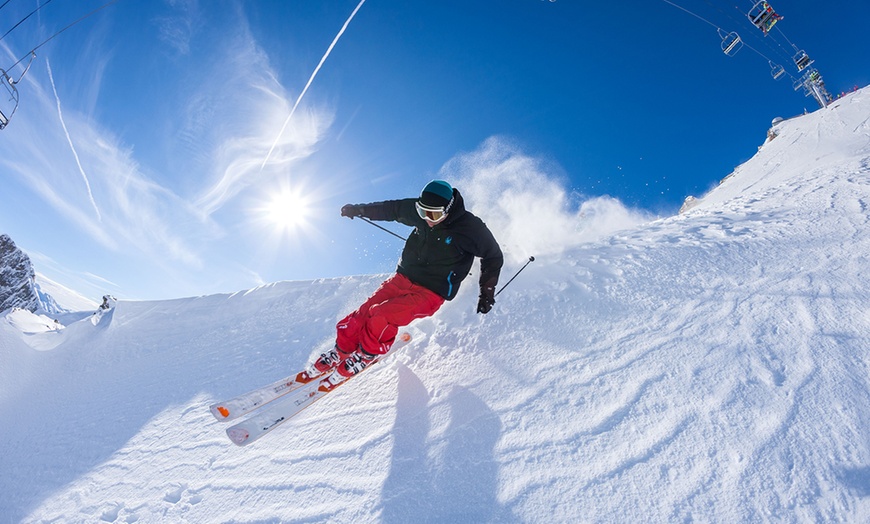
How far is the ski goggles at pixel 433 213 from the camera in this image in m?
3.76

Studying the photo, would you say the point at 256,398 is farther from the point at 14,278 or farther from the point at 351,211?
the point at 14,278

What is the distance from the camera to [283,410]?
340cm

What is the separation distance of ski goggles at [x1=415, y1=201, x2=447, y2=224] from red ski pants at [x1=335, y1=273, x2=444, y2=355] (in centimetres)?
79

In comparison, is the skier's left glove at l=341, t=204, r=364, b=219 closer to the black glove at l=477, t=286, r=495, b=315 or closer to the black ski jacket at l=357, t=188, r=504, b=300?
the black ski jacket at l=357, t=188, r=504, b=300

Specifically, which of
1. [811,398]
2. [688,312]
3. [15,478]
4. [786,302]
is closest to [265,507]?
[15,478]

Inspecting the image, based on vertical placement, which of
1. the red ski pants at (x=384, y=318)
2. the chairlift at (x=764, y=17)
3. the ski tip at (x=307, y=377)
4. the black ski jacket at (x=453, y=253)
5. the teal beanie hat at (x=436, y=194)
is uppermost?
the chairlift at (x=764, y=17)

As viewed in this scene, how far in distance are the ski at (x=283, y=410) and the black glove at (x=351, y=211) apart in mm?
2062

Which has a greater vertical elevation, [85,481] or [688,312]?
[688,312]

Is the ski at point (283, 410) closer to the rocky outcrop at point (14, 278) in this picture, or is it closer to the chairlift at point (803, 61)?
the chairlift at point (803, 61)

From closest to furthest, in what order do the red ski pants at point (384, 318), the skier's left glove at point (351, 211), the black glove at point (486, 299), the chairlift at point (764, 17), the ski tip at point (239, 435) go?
the ski tip at point (239, 435), the red ski pants at point (384, 318), the black glove at point (486, 299), the skier's left glove at point (351, 211), the chairlift at point (764, 17)

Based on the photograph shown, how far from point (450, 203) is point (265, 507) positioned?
9.85 feet

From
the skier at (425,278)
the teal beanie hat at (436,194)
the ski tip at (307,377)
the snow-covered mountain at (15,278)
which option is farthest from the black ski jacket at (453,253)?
the snow-covered mountain at (15,278)

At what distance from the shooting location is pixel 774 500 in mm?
1757

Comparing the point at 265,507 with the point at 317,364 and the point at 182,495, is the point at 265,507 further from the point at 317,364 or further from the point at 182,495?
the point at 317,364
